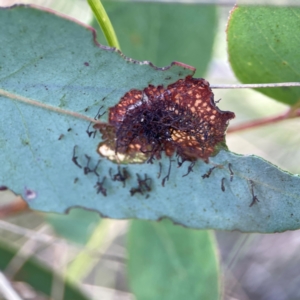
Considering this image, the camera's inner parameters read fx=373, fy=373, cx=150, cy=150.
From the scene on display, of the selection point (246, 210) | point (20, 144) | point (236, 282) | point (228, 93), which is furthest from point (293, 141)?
point (20, 144)

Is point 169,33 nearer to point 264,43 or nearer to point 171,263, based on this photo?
point 264,43

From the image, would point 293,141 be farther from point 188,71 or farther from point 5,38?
point 5,38

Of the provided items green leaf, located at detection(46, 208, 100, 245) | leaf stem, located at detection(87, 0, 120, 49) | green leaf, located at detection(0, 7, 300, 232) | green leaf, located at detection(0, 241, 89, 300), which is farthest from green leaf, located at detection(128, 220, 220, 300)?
leaf stem, located at detection(87, 0, 120, 49)

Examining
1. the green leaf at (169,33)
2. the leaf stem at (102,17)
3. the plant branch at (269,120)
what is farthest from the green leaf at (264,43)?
the green leaf at (169,33)

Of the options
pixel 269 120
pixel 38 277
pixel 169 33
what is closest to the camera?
pixel 269 120

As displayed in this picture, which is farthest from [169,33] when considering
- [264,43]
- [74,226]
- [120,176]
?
[74,226]
